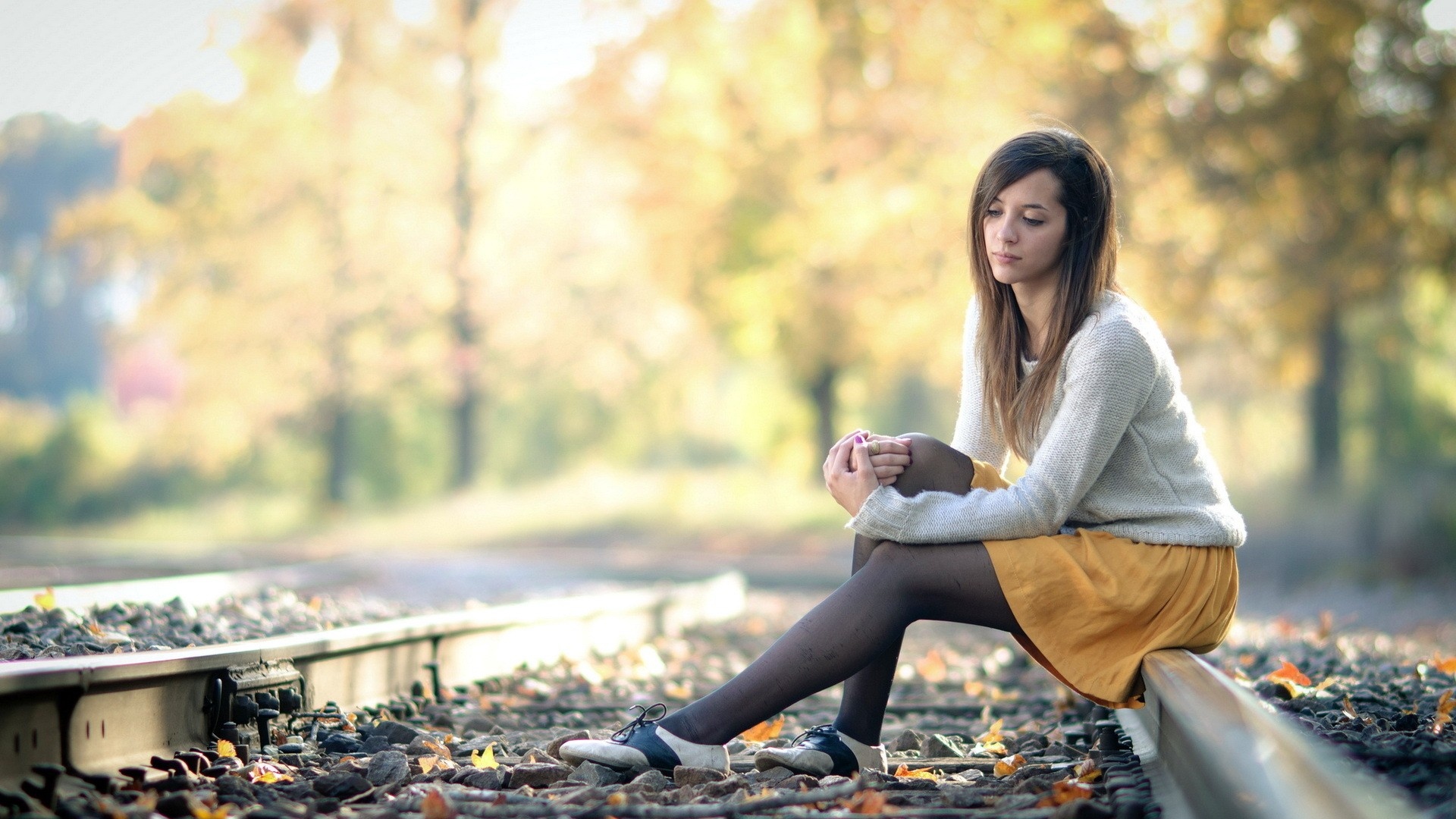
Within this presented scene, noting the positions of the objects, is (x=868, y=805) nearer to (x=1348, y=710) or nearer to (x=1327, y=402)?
(x=1348, y=710)

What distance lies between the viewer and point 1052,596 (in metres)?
2.93

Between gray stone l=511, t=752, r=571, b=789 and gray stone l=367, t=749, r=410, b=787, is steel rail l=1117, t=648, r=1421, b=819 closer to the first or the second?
→ gray stone l=511, t=752, r=571, b=789

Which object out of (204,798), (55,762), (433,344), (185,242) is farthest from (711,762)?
(185,242)

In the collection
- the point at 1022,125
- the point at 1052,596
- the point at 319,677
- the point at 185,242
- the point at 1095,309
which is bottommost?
the point at 319,677

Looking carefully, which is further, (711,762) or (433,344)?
(433,344)

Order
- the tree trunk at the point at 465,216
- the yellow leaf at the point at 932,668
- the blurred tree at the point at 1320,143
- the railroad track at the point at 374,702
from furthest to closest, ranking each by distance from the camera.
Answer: the tree trunk at the point at 465,216 → the blurred tree at the point at 1320,143 → the yellow leaf at the point at 932,668 → the railroad track at the point at 374,702

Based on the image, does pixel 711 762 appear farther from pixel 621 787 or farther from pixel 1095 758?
pixel 1095 758

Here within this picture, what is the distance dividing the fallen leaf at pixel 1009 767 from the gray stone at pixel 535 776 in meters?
1.02

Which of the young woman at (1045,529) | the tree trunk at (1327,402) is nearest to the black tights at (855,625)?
the young woman at (1045,529)

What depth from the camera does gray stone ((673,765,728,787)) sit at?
9.69 feet

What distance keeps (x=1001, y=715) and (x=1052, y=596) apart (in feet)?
5.39

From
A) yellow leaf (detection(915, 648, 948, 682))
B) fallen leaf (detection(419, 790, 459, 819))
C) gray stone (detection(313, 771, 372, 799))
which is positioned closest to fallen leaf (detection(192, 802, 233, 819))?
gray stone (detection(313, 771, 372, 799))

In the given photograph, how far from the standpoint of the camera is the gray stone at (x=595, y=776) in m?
2.99

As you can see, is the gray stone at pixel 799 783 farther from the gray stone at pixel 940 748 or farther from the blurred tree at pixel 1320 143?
the blurred tree at pixel 1320 143
